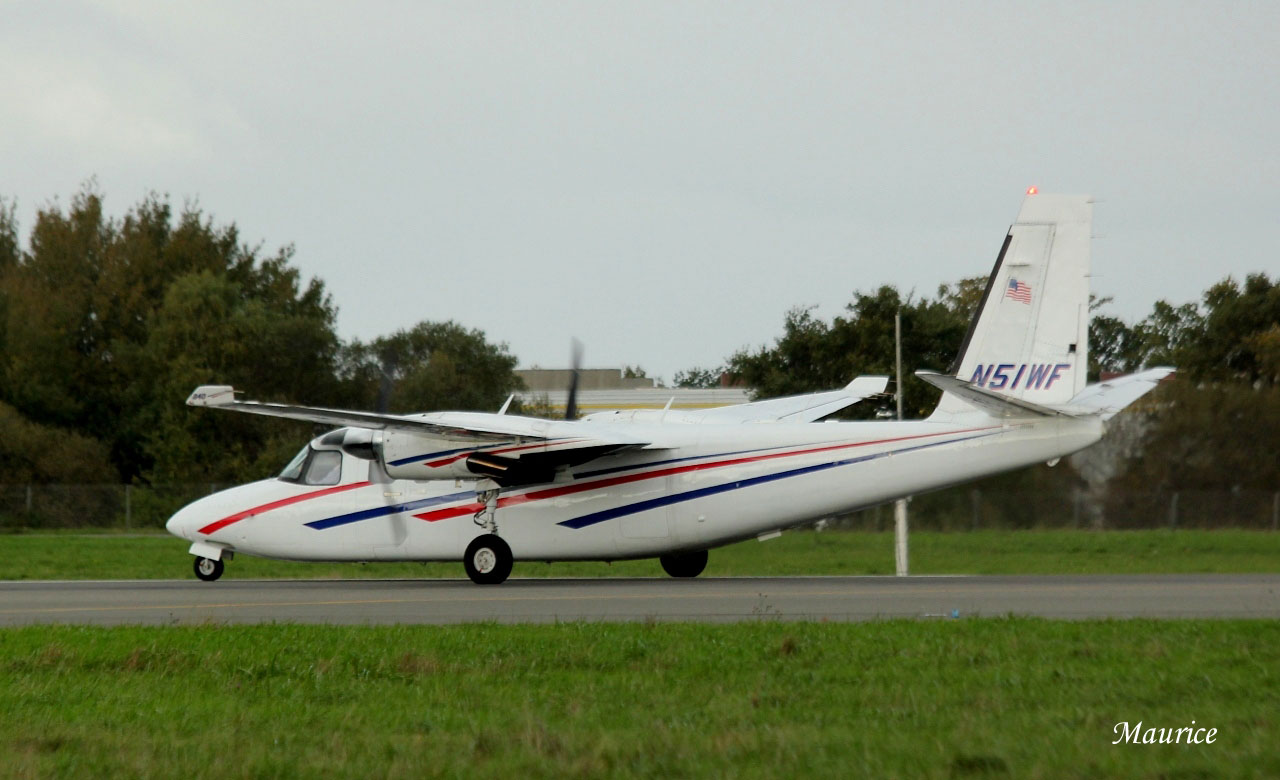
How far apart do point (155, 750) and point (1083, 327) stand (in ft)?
47.8

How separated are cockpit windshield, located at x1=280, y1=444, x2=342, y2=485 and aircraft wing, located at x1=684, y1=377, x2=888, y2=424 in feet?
18.3

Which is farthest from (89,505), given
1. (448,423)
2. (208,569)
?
(448,423)

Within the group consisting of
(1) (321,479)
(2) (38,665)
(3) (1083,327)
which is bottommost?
(2) (38,665)

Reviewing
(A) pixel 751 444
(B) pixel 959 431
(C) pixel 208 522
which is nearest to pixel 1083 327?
(B) pixel 959 431

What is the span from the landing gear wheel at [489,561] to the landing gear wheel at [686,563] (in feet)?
9.08

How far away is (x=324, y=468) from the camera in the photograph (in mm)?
21391

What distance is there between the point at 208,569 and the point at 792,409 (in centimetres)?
989

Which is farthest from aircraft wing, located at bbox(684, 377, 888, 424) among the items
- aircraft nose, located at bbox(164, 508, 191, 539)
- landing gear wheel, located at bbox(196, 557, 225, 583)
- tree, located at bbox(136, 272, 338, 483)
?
tree, located at bbox(136, 272, 338, 483)

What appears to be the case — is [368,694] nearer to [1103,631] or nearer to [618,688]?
[618,688]

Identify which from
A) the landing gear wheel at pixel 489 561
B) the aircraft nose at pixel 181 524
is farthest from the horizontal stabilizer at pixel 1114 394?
the aircraft nose at pixel 181 524

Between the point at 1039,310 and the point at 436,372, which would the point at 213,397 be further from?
the point at 436,372

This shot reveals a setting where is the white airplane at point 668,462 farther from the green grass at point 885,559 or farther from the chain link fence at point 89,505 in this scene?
the chain link fence at point 89,505

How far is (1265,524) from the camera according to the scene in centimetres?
2817

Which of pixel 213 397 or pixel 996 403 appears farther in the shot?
pixel 213 397
